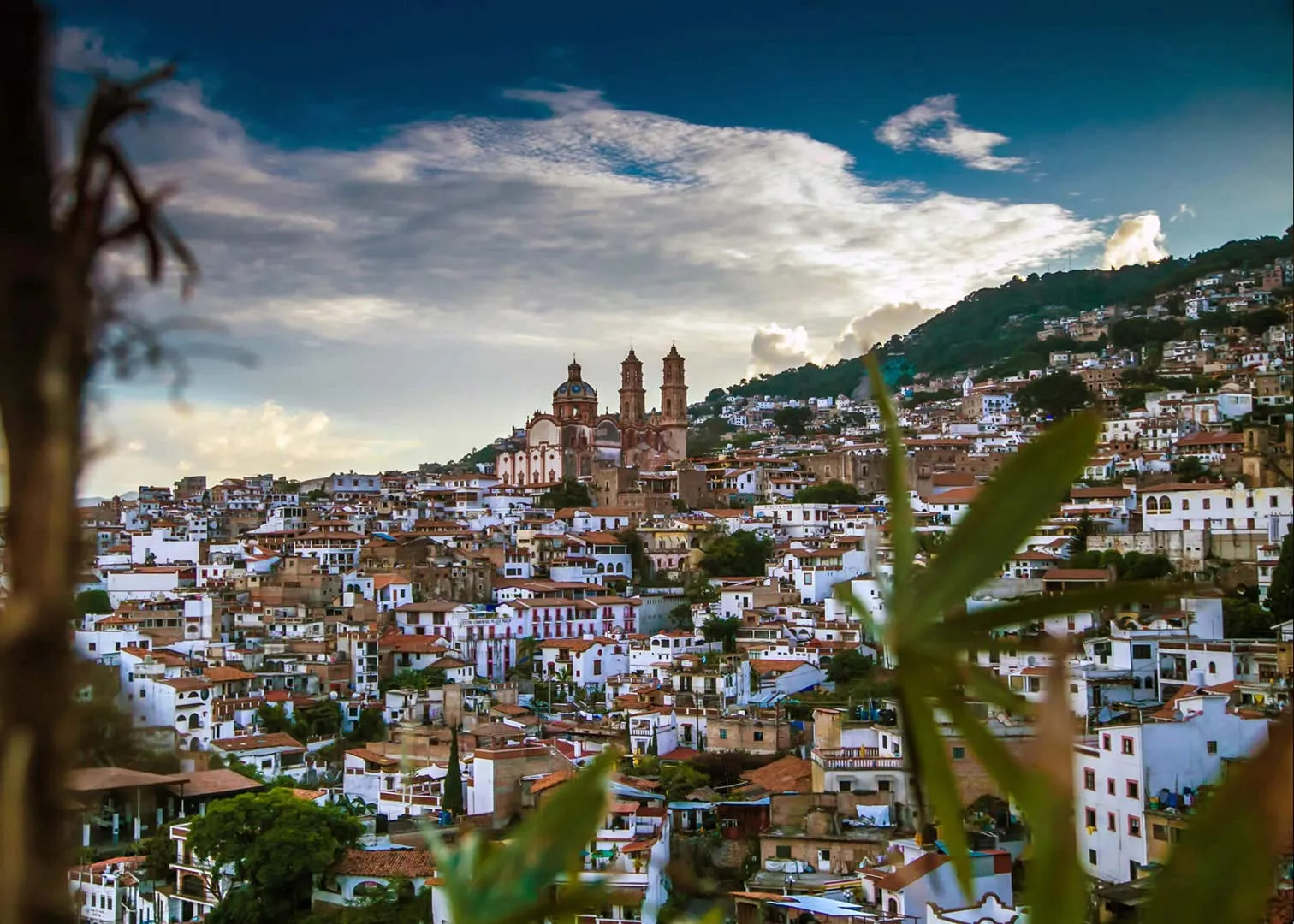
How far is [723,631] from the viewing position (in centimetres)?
1775

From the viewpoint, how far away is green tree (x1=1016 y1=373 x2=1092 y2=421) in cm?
2964

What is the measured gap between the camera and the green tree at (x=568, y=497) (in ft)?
92.3

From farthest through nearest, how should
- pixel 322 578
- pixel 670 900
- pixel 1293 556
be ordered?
1. pixel 322 578
2. pixel 1293 556
3. pixel 670 900

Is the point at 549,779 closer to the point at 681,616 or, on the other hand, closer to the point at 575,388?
the point at 681,616

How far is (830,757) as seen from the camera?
1095cm

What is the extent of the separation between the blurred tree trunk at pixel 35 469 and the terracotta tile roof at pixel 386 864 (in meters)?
10.1

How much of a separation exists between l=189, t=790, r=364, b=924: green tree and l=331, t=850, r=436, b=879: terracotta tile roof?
109mm

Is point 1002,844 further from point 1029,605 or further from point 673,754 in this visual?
point 1029,605

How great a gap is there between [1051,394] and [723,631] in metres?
16.9

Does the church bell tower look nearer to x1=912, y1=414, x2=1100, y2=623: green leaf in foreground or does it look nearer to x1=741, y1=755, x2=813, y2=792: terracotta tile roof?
x1=741, y1=755, x2=813, y2=792: terracotta tile roof

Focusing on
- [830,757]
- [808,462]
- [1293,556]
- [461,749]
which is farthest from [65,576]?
[808,462]

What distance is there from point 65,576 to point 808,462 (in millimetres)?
29955

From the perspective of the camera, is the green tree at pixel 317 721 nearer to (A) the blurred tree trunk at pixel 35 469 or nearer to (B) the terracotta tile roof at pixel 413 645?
(B) the terracotta tile roof at pixel 413 645

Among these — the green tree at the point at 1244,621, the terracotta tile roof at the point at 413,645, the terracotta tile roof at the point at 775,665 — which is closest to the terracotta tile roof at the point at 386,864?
the terracotta tile roof at the point at 775,665
